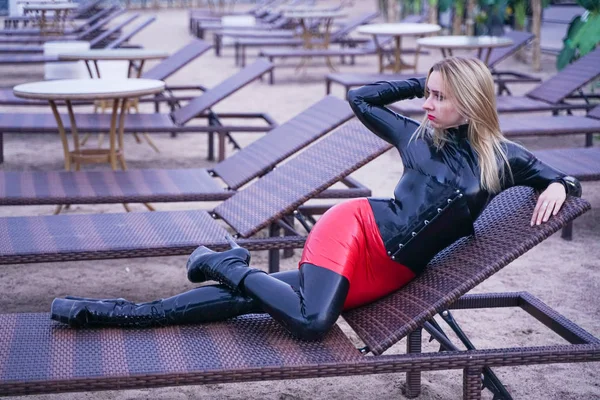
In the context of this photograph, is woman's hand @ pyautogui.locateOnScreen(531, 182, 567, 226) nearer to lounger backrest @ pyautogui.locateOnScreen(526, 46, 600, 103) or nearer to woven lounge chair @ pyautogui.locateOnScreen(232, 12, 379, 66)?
lounger backrest @ pyautogui.locateOnScreen(526, 46, 600, 103)

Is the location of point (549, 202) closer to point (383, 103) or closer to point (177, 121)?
point (383, 103)

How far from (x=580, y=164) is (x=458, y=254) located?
2.39m

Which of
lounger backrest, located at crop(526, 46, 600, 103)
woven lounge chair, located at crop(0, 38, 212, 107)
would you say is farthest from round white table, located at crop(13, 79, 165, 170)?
lounger backrest, located at crop(526, 46, 600, 103)

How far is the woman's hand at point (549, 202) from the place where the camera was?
2580mm

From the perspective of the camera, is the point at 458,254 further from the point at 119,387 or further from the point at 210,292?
the point at 119,387

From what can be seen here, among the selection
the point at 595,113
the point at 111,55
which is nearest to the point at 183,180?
the point at 111,55

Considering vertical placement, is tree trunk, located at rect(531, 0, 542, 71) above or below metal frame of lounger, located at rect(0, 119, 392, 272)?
above

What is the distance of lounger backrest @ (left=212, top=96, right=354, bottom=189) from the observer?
15.0 feet

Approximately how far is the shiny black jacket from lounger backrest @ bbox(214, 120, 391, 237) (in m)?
1.03

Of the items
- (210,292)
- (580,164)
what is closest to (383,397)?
(210,292)

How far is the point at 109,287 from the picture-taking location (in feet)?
13.3

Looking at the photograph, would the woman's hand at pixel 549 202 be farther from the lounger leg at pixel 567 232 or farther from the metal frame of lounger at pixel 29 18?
the metal frame of lounger at pixel 29 18

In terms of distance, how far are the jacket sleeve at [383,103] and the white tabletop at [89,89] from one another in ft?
8.27

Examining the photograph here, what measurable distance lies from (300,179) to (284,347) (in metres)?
1.62
